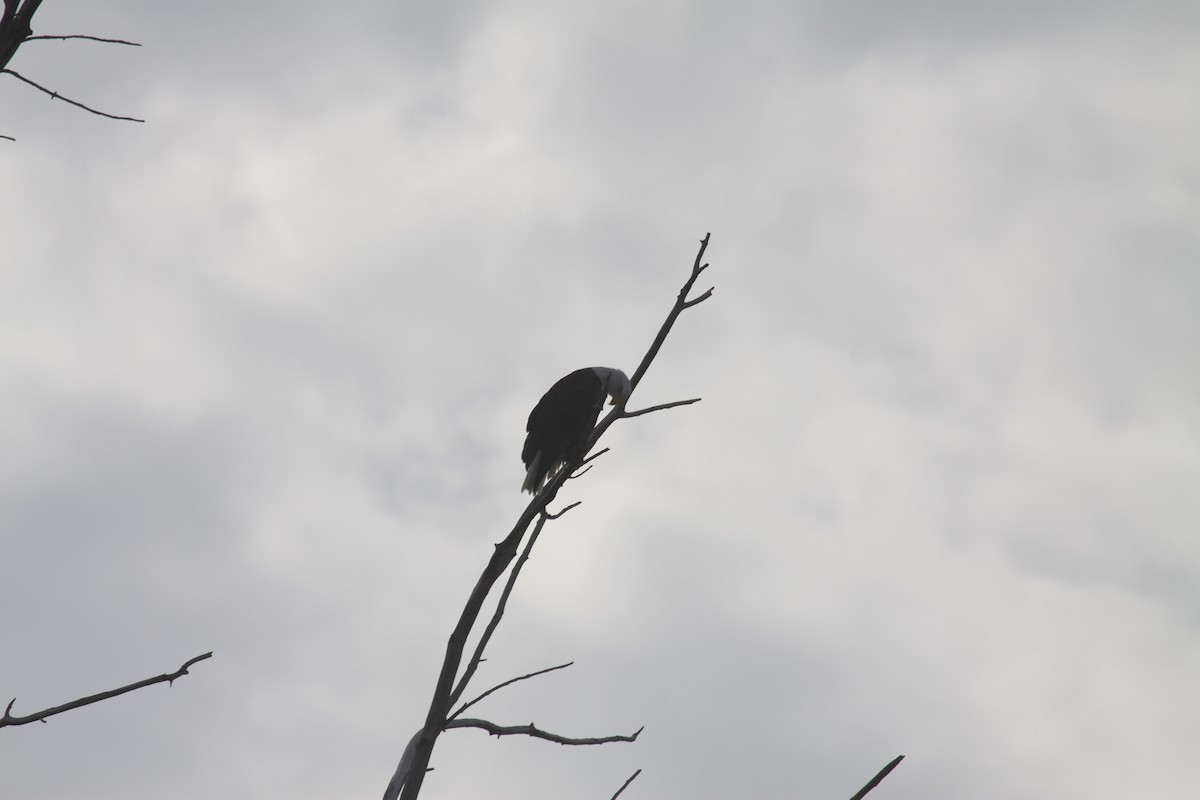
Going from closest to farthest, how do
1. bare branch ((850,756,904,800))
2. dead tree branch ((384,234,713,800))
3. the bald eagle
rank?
bare branch ((850,756,904,800))
dead tree branch ((384,234,713,800))
the bald eagle

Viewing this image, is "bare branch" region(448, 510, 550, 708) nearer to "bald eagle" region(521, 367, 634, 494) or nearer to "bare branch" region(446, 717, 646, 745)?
"bare branch" region(446, 717, 646, 745)

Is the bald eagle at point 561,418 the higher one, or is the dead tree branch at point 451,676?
the bald eagle at point 561,418

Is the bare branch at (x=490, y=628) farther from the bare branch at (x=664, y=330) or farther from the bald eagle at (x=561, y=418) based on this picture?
the bald eagle at (x=561, y=418)

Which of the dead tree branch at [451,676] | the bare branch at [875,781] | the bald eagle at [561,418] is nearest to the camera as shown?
the bare branch at [875,781]

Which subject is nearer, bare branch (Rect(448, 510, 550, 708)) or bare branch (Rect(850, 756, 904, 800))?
bare branch (Rect(850, 756, 904, 800))

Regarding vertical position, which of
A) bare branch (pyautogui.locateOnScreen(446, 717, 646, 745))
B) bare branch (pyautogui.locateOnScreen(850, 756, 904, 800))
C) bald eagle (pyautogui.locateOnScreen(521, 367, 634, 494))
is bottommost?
bare branch (pyautogui.locateOnScreen(850, 756, 904, 800))

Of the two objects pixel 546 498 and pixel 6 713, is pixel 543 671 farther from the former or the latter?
pixel 6 713

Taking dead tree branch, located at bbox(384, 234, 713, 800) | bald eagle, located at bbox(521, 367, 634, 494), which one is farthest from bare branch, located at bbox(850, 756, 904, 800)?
bald eagle, located at bbox(521, 367, 634, 494)

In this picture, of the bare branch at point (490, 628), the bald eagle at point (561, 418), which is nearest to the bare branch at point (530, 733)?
the bare branch at point (490, 628)

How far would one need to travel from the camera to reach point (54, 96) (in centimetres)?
204

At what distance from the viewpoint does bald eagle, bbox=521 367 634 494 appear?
8.09 metres

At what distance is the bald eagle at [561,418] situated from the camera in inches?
319

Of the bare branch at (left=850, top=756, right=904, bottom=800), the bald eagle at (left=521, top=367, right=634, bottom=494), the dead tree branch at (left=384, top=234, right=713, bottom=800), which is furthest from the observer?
the bald eagle at (left=521, top=367, right=634, bottom=494)

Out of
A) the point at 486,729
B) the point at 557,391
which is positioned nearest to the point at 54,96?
the point at 486,729
